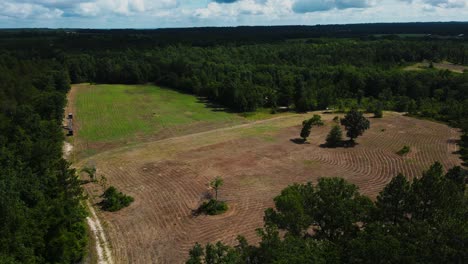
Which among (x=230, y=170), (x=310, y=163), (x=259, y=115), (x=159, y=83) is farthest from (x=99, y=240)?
(x=159, y=83)

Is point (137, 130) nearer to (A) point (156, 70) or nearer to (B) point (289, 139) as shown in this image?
(B) point (289, 139)

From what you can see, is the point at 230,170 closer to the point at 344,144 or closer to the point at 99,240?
the point at 99,240

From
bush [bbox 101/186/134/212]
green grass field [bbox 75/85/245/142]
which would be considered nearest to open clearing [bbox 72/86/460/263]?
bush [bbox 101/186/134/212]

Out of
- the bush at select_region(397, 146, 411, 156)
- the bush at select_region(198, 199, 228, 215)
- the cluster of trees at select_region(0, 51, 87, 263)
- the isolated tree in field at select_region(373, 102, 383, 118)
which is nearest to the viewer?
the cluster of trees at select_region(0, 51, 87, 263)

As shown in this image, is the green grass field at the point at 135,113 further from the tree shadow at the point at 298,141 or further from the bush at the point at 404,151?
the bush at the point at 404,151

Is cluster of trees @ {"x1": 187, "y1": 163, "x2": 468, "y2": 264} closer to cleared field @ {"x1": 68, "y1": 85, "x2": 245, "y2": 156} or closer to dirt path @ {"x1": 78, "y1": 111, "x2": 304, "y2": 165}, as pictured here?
dirt path @ {"x1": 78, "y1": 111, "x2": 304, "y2": 165}

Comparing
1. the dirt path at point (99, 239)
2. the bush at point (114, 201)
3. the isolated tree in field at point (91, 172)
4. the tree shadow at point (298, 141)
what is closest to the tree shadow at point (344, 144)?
the tree shadow at point (298, 141)

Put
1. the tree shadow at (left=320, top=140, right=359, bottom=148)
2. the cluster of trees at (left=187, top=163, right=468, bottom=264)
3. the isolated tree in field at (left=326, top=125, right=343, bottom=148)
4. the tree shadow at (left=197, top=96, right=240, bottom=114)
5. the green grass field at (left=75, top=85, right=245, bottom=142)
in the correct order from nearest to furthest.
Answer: the cluster of trees at (left=187, top=163, right=468, bottom=264) → the isolated tree in field at (left=326, top=125, right=343, bottom=148) → the tree shadow at (left=320, top=140, right=359, bottom=148) → the green grass field at (left=75, top=85, right=245, bottom=142) → the tree shadow at (left=197, top=96, right=240, bottom=114)

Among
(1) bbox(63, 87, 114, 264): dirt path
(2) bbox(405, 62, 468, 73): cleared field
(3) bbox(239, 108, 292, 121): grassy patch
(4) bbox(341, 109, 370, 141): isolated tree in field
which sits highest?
(2) bbox(405, 62, 468, 73): cleared field
